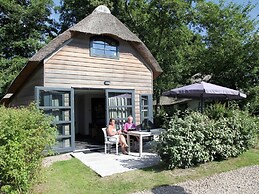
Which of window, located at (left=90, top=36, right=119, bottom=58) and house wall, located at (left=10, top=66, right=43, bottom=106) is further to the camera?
window, located at (left=90, top=36, right=119, bottom=58)

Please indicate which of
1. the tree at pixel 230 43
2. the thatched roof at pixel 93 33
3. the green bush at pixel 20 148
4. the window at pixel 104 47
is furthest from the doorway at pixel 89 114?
the tree at pixel 230 43

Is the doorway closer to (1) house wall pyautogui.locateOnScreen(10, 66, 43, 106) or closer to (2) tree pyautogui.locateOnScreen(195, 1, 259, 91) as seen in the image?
(1) house wall pyautogui.locateOnScreen(10, 66, 43, 106)

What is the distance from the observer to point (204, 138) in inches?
277

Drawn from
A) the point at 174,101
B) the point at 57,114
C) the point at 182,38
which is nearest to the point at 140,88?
the point at 57,114

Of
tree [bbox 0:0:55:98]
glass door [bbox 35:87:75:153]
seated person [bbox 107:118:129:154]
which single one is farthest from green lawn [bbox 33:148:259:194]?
tree [bbox 0:0:55:98]

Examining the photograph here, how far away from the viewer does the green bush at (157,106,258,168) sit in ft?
21.5

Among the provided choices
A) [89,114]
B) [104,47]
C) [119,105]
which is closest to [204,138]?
[119,105]

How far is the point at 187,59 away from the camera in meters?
21.1

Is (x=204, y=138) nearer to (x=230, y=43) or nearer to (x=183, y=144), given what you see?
(x=183, y=144)

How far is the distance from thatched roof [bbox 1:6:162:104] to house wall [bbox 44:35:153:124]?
0.28 metres

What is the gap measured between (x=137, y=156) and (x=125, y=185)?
2.88 meters

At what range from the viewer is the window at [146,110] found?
35.7 ft

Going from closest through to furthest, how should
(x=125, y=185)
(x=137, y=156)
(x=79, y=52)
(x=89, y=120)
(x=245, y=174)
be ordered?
(x=125, y=185) → (x=245, y=174) → (x=137, y=156) → (x=79, y=52) → (x=89, y=120)

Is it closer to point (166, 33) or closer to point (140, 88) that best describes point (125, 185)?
point (140, 88)
